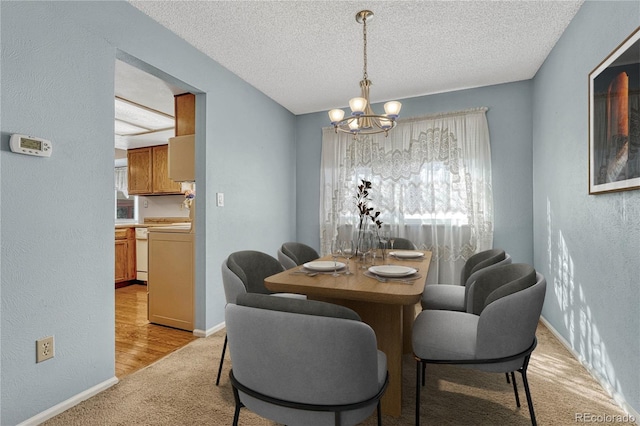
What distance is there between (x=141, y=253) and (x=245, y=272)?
3730 millimetres

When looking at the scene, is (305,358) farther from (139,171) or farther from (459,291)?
(139,171)

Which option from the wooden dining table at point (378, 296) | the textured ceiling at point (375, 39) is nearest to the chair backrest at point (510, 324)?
the wooden dining table at point (378, 296)

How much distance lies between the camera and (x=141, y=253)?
4973 millimetres

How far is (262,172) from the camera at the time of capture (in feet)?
12.4

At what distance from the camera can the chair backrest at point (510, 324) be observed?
133cm

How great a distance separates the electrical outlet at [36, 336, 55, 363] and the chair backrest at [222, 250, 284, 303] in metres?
0.94

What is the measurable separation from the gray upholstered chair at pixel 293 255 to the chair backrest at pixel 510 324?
1.43 metres

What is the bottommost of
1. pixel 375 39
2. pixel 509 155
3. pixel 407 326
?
pixel 407 326

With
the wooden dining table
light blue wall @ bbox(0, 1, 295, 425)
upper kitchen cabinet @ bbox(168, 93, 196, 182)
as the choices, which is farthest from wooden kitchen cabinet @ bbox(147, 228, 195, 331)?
the wooden dining table

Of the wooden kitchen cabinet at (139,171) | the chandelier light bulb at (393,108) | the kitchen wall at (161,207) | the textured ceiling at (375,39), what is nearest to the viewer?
the textured ceiling at (375,39)

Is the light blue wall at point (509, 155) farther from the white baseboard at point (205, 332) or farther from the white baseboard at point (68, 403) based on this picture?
→ the white baseboard at point (68, 403)

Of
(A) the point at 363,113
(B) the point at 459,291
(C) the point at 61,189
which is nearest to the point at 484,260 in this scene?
(B) the point at 459,291

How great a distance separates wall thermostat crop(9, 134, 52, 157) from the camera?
153 centimetres

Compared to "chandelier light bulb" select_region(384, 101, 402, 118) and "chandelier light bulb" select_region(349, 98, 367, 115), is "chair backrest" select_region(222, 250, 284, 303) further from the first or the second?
"chandelier light bulb" select_region(384, 101, 402, 118)
